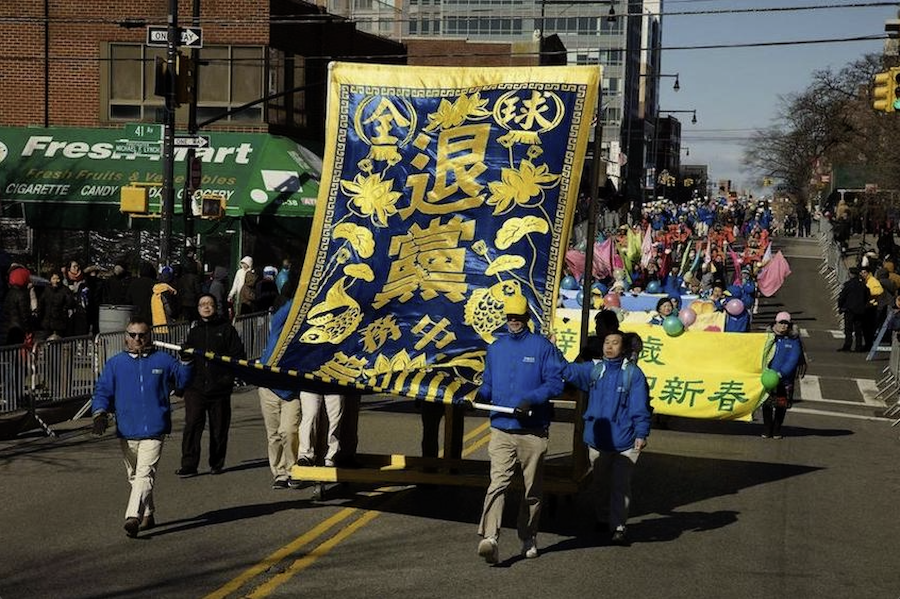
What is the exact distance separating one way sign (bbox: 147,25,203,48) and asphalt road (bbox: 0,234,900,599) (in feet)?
28.9

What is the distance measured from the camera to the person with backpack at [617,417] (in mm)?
11109

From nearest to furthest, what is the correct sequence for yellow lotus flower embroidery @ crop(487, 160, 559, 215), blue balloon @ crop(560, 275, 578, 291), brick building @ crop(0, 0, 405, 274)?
yellow lotus flower embroidery @ crop(487, 160, 559, 215) → blue balloon @ crop(560, 275, 578, 291) → brick building @ crop(0, 0, 405, 274)

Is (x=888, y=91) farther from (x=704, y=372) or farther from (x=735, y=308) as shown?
(x=704, y=372)

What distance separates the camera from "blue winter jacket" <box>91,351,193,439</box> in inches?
434

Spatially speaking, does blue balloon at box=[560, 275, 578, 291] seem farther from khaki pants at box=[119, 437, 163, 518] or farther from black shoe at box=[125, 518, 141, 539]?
black shoe at box=[125, 518, 141, 539]

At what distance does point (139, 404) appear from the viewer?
11.1 m

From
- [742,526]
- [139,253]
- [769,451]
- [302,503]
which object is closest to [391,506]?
[302,503]

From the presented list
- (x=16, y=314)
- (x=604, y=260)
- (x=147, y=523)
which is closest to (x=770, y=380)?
(x=147, y=523)

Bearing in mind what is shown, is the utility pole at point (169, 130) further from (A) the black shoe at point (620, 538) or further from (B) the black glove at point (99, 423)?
(A) the black shoe at point (620, 538)

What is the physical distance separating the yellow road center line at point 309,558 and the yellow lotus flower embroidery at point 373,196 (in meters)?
2.83

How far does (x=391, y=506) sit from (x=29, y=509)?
321 cm

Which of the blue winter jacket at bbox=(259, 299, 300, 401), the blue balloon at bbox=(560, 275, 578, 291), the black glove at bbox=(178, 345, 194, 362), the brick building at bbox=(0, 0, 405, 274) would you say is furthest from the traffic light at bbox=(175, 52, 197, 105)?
the black glove at bbox=(178, 345, 194, 362)

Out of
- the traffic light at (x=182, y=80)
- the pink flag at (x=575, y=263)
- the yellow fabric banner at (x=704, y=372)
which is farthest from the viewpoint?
the pink flag at (x=575, y=263)

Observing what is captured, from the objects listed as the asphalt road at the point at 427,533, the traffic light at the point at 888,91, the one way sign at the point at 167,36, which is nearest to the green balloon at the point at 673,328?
the asphalt road at the point at 427,533
